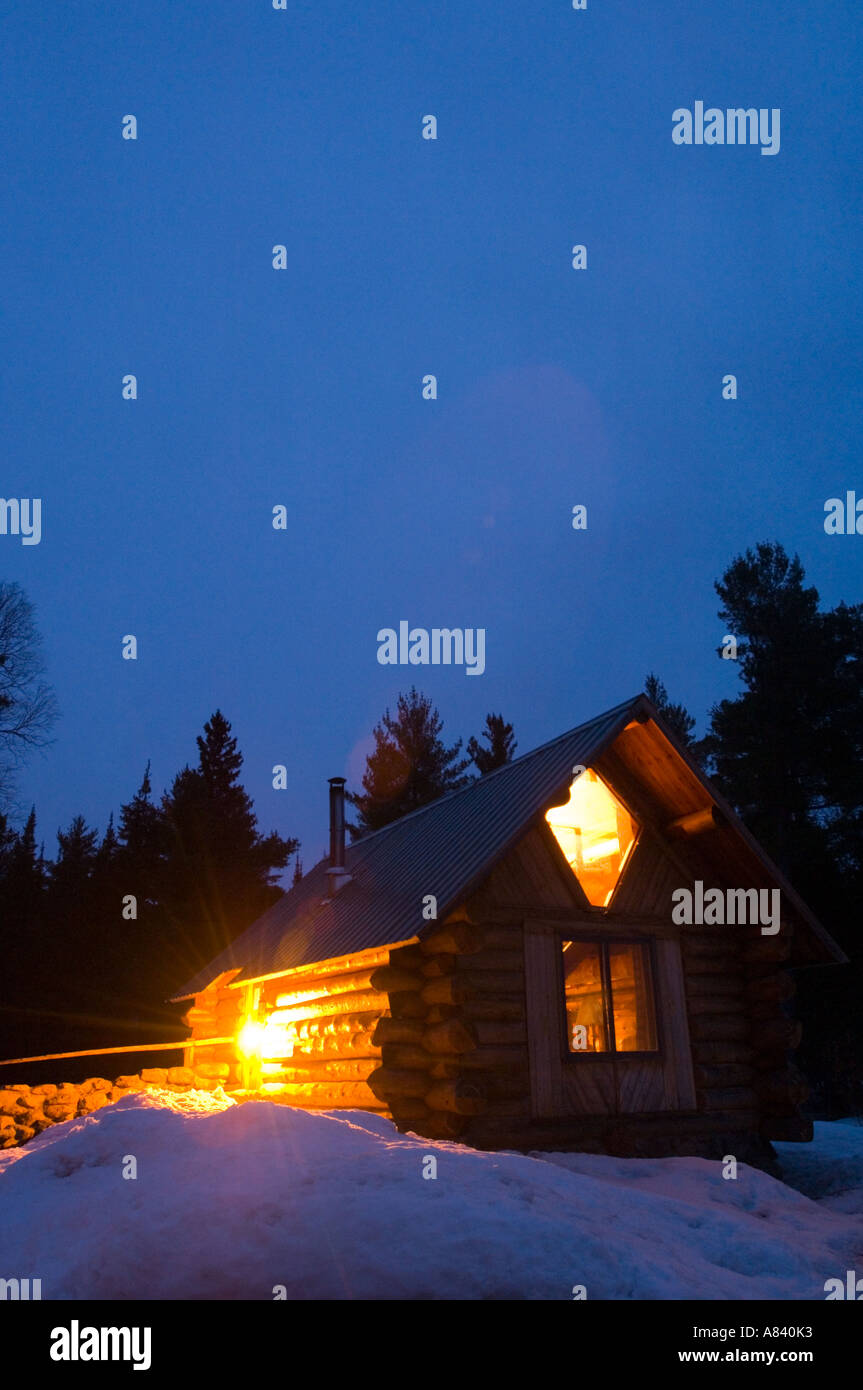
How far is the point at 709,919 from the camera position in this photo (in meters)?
13.7

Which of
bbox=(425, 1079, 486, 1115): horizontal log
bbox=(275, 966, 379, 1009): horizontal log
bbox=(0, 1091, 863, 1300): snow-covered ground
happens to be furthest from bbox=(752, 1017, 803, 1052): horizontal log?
bbox=(0, 1091, 863, 1300): snow-covered ground

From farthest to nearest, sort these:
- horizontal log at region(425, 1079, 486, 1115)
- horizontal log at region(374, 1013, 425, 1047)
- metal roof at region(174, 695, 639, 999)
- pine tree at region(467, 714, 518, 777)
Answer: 1. pine tree at region(467, 714, 518, 777)
2. metal roof at region(174, 695, 639, 999)
3. horizontal log at region(374, 1013, 425, 1047)
4. horizontal log at region(425, 1079, 486, 1115)

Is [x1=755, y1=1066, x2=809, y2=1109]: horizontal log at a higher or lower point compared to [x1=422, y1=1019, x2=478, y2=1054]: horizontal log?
lower

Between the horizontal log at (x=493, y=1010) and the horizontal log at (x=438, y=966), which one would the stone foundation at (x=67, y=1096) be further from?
the horizontal log at (x=493, y=1010)

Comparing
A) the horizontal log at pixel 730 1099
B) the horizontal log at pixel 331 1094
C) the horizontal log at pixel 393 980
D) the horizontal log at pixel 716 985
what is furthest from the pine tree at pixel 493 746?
the horizontal log at pixel 393 980

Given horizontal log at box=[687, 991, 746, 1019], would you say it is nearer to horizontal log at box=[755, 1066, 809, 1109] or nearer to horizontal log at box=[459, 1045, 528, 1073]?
horizontal log at box=[755, 1066, 809, 1109]

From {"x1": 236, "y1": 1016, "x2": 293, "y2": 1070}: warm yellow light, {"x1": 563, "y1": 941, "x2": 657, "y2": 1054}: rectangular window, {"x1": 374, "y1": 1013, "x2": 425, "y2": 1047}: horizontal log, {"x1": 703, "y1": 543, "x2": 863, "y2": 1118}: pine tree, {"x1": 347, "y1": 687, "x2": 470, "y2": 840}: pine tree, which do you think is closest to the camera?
{"x1": 374, "y1": 1013, "x2": 425, "y2": 1047}: horizontal log

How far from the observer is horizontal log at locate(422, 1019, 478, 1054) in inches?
425

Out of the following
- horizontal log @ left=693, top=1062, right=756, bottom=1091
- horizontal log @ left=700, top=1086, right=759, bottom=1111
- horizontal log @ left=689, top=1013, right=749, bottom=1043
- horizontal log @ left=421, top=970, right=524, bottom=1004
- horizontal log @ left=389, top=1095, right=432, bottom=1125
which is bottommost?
horizontal log @ left=700, top=1086, right=759, bottom=1111

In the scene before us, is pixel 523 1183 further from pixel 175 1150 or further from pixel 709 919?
pixel 709 919

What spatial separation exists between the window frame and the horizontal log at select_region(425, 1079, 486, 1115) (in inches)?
56.5

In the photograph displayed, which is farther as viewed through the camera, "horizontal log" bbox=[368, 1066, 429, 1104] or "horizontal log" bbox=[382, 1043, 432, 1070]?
"horizontal log" bbox=[382, 1043, 432, 1070]

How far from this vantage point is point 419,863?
45.9 feet

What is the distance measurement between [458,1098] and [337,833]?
7540 millimetres
